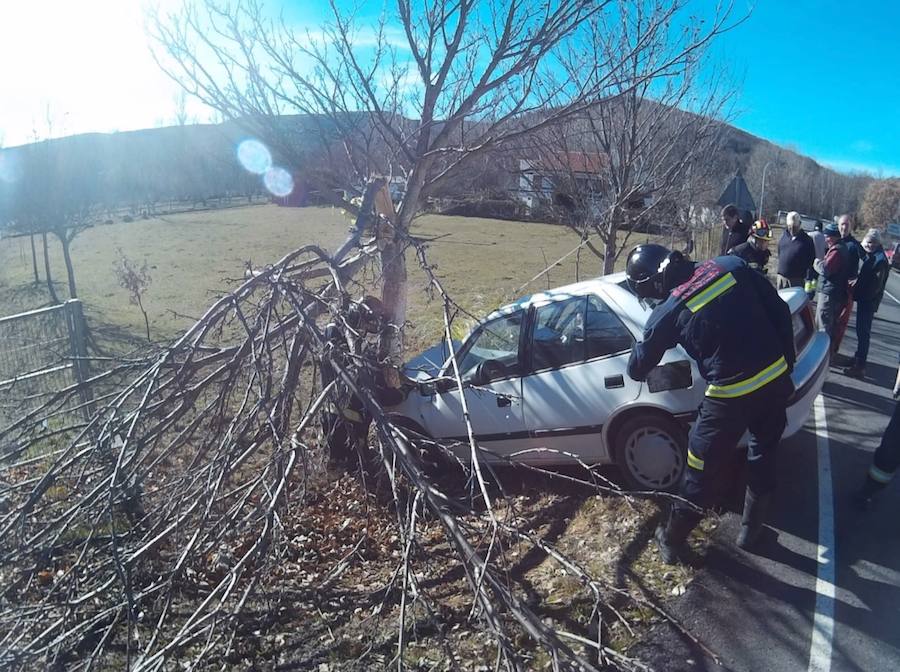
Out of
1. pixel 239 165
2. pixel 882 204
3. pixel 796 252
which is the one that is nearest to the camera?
pixel 239 165

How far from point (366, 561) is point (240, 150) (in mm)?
3960

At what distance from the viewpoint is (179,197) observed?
208 feet

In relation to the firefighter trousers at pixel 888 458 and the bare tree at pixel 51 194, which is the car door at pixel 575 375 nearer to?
the firefighter trousers at pixel 888 458

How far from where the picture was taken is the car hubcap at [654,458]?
4320 mm

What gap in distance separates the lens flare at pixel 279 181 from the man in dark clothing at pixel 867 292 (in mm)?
6587

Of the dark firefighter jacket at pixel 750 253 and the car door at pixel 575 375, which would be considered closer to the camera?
the car door at pixel 575 375

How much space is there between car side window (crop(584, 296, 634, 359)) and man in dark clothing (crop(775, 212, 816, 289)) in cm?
421

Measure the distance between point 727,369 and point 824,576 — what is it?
1300mm

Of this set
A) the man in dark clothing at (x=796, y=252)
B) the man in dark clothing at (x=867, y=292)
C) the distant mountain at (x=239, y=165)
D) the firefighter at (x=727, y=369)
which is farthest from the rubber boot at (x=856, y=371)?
the distant mountain at (x=239, y=165)

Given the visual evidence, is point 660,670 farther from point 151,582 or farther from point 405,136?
point 405,136

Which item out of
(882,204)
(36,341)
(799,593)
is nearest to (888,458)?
(799,593)

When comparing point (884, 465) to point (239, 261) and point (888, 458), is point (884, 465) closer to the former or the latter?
point (888, 458)

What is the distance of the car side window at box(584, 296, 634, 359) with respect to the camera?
4531 mm

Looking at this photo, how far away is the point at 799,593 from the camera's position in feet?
11.4
